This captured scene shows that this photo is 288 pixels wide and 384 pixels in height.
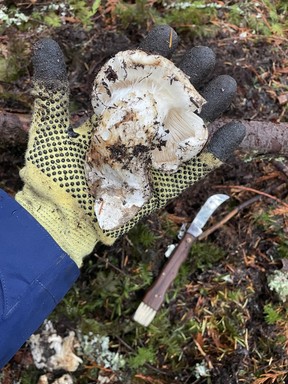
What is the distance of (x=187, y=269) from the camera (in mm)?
3012

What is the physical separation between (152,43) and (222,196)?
1086mm

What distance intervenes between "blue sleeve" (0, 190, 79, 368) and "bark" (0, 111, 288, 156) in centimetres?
50

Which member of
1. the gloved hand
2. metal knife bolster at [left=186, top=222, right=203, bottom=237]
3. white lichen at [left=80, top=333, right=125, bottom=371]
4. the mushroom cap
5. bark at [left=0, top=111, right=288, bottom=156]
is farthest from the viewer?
metal knife bolster at [left=186, top=222, right=203, bottom=237]

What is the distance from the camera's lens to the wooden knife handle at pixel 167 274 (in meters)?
2.88

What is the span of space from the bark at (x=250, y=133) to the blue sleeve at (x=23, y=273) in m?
0.50

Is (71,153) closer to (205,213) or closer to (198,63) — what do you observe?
(198,63)

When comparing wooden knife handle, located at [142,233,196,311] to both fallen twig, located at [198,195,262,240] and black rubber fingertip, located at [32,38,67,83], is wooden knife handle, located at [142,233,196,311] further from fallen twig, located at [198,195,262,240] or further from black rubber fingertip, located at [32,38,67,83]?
black rubber fingertip, located at [32,38,67,83]

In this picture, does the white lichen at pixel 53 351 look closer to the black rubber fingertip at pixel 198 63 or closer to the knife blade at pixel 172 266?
the knife blade at pixel 172 266

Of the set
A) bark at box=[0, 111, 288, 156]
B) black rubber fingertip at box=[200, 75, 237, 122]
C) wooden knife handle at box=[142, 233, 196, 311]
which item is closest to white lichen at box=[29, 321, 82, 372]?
wooden knife handle at box=[142, 233, 196, 311]

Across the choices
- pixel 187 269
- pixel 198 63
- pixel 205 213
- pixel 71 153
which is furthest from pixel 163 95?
pixel 187 269

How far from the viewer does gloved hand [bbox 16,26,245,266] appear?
242 centimetres

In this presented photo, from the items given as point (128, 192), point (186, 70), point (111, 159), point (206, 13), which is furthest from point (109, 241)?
point (206, 13)

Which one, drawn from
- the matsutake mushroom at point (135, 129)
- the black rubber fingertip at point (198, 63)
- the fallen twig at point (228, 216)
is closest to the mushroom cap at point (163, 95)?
the matsutake mushroom at point (135, 129)

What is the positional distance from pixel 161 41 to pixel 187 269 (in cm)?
144
